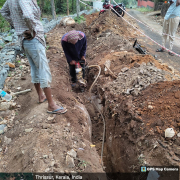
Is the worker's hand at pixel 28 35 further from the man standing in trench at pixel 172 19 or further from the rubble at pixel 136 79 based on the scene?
the man standing in trench at pixel 172 19

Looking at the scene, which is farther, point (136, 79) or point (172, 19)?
point (172, 19)

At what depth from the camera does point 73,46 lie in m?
3.61

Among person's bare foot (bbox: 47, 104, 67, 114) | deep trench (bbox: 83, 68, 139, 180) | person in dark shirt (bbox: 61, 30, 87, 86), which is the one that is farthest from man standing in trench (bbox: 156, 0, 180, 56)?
person's bare foot (bbox: 47, 104, 67, 114)

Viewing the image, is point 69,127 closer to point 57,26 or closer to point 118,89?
point 118,89

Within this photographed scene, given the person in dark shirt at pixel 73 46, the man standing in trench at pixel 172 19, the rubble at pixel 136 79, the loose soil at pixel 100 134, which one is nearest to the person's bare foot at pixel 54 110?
the loose soil at pixel 100 134

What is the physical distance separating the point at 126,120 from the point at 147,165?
33.6 inches

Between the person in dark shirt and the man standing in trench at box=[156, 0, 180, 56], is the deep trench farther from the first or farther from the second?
the man standing in trench at box=[156, 0, 180, 56]

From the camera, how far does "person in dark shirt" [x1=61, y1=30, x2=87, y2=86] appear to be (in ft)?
11.1

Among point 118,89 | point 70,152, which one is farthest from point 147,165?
point 118,89

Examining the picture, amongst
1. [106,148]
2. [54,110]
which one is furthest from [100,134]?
[54,110]

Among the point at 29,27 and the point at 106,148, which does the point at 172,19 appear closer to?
the point at 106,148

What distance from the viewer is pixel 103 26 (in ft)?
25.8

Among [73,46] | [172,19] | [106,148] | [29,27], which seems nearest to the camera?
[29,27]

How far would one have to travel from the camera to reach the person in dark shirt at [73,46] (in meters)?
3.37
